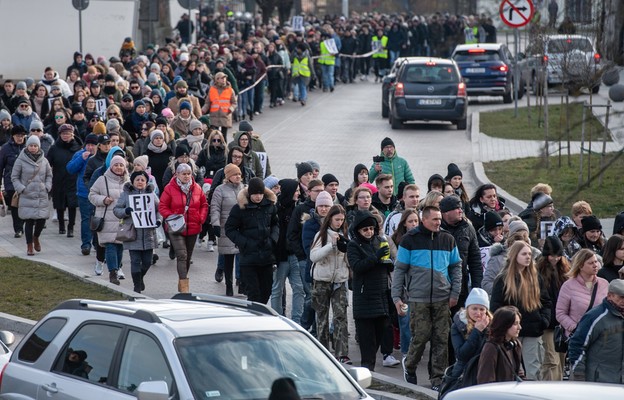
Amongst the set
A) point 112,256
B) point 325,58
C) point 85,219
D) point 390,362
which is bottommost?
point 390,362

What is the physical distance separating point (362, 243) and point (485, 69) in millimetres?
25036

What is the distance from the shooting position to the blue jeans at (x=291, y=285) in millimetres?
14055

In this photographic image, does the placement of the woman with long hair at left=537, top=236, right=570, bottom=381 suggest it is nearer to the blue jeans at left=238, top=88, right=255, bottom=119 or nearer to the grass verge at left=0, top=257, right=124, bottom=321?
the grass verge at left=0, top=257, right=124, bottom=321

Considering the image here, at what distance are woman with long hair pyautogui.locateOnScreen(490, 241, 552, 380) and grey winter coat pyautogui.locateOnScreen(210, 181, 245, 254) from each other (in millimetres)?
5128

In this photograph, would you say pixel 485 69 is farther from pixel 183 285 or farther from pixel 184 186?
pixel 183 285

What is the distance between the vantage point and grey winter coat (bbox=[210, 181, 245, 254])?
15.7 m

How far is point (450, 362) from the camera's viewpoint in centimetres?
1245

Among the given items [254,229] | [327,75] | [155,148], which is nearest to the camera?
[254,229]

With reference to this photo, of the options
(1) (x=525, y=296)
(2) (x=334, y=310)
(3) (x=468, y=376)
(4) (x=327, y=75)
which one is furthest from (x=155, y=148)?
(4) (x=327, y=75)

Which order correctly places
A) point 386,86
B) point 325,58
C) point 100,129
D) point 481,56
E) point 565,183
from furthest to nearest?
point 325,58 → point 481,56 → point 386,86 → point 565,183 → point 100,129

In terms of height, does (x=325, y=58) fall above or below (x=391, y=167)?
above

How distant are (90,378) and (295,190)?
6.83 metres

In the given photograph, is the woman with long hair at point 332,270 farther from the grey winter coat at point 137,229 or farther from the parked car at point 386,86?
the parked car at point 386,86

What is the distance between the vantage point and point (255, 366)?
25.7 ft
